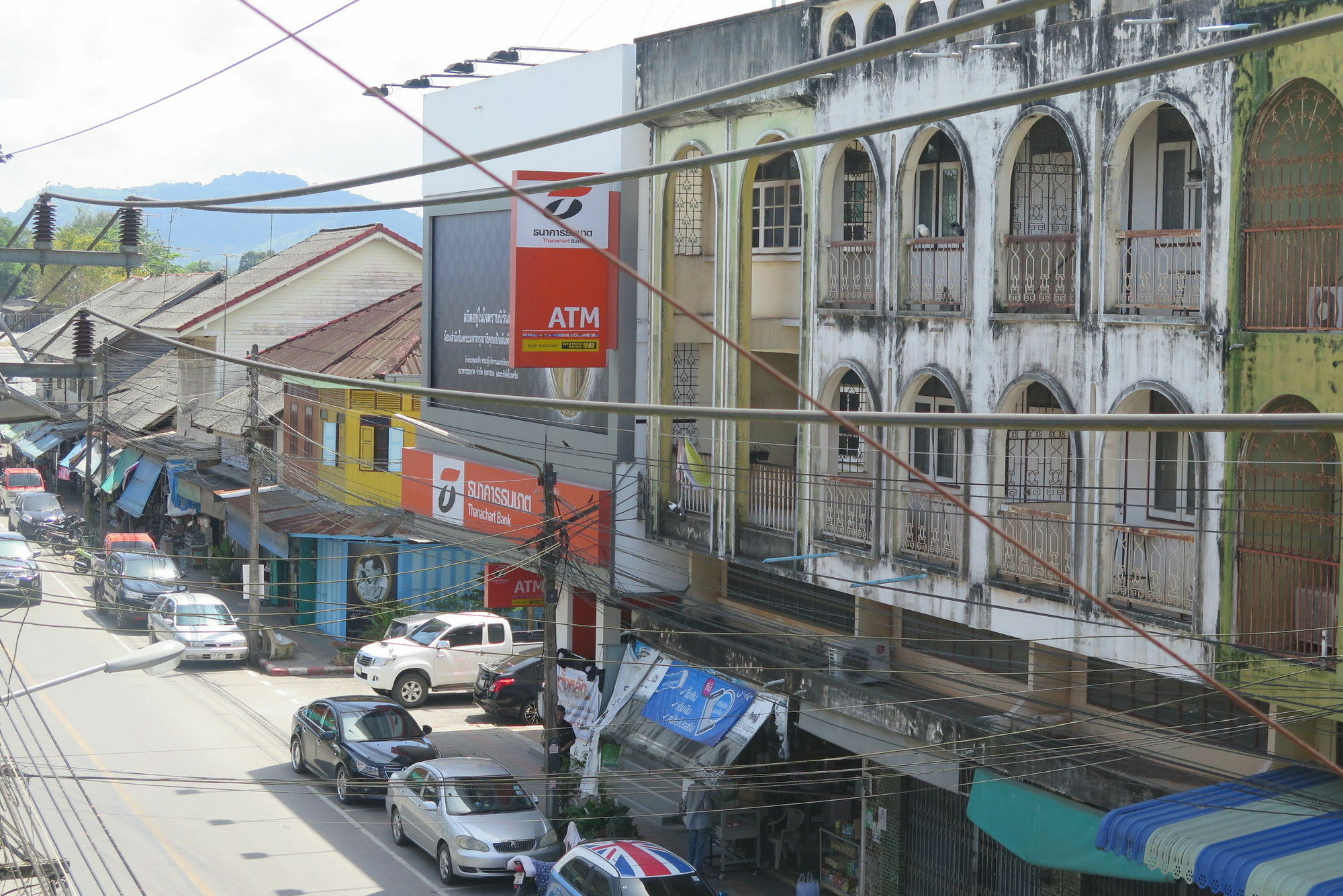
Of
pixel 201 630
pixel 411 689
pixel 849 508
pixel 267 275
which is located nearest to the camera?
pixel 849 508

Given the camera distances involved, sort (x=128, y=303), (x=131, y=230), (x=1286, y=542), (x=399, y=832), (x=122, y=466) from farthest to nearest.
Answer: (x=128, y=303) → (x=122, y=466) → (x=399, y=832) → (x=131, y=230) → (x=1286, y=542)

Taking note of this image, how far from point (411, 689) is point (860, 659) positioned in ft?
47.3

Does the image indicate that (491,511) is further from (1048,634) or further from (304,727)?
(1048,634)

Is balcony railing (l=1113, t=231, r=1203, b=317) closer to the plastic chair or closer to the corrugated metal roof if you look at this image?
the plastic chair

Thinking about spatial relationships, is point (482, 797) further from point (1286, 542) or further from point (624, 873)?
point (1286, 542)

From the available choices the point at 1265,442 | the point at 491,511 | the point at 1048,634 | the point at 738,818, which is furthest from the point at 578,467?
the point at 1265,442

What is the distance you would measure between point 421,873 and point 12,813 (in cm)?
756

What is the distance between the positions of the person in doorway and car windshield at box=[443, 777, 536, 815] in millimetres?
2316

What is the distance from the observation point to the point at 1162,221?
584 inches

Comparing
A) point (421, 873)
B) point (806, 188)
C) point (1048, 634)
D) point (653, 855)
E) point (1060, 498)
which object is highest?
point (806, 188)

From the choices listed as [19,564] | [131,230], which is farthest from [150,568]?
[131,230]

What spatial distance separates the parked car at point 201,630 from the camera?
105 ft

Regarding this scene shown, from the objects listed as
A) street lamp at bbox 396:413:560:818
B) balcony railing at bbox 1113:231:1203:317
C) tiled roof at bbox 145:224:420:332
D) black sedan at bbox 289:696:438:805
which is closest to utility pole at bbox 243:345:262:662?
black sedan at bbox 289:696:438:805

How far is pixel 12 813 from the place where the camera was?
43.3 feet
